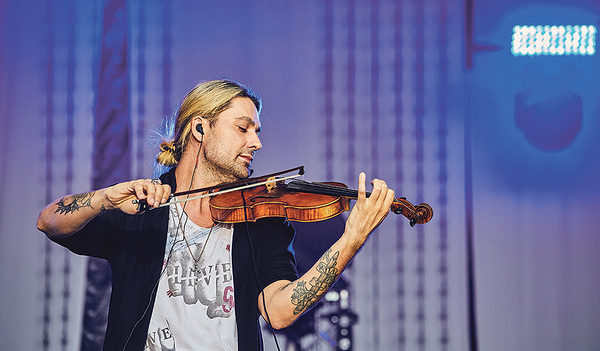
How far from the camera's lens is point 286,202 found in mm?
1902

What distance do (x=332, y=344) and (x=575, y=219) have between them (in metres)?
1.43

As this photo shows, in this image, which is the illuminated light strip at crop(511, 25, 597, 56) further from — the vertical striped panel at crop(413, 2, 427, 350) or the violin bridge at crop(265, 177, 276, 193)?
the violin bridge at crop(265, 177, 276, 193)

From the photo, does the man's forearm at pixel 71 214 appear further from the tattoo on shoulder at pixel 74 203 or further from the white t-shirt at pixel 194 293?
the white t-shirt at pixel 194 293

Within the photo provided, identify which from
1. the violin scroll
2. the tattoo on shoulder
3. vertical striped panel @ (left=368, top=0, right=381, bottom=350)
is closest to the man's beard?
the tattoo on shoulder

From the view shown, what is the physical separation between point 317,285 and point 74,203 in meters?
0.82

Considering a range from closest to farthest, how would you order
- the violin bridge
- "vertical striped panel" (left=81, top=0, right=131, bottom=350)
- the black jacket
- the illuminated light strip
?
the black jacket < the violin bridge < "vertical striped panel" (left=81, top=0, right=131, bottom=350) < the illuminated light strip

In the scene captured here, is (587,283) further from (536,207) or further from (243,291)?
(243,291)

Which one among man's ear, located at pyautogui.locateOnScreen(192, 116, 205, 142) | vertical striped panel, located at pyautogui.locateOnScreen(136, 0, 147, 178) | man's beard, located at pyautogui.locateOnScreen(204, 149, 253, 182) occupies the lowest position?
man's beard, located at pyautogui.locateOnScreen(204, 149, 253, 182)

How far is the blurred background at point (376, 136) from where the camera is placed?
112 inches

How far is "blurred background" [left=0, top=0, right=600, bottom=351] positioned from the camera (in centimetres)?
284

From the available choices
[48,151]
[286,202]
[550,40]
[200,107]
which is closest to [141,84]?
[48,151]

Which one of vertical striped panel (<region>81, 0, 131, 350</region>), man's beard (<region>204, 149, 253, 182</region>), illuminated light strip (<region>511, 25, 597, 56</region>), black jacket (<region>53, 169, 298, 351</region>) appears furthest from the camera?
illuminated light strip (<region>511, 25, 597, 56</region>)

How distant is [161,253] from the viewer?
6.43 feet

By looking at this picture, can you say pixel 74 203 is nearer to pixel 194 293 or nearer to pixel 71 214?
pixel 71 214
